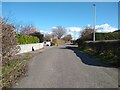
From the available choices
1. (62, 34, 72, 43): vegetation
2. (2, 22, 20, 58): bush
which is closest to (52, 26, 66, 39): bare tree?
(62, 34, 72, 43): vegetation

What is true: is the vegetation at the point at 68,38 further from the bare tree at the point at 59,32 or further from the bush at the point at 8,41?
the bush at the point at 8,41

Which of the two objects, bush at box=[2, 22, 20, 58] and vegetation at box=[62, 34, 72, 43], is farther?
vegetation at box=[62, 34, 72, 43]

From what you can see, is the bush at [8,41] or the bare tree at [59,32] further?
the bare tree at [59,32]

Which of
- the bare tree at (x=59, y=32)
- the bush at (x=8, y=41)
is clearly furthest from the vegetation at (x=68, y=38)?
the bush at (x=8, y=41)

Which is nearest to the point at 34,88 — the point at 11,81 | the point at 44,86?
the point at 44,86

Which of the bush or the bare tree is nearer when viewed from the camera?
the bush

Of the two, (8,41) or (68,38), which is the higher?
(8,41)

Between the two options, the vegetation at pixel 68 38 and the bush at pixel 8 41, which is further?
the vegetation at pixel 68 38

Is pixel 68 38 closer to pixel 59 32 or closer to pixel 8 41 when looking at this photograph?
pixel 59 32

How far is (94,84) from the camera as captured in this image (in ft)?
30.0

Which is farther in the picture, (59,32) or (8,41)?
(59,32)

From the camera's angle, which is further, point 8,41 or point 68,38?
point 68,38

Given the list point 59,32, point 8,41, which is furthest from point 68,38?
point 8,41

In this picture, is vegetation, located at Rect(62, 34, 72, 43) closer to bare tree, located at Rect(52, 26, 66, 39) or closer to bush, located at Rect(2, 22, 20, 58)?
bare tree, located at Rect(52, 26, 66, 39)
